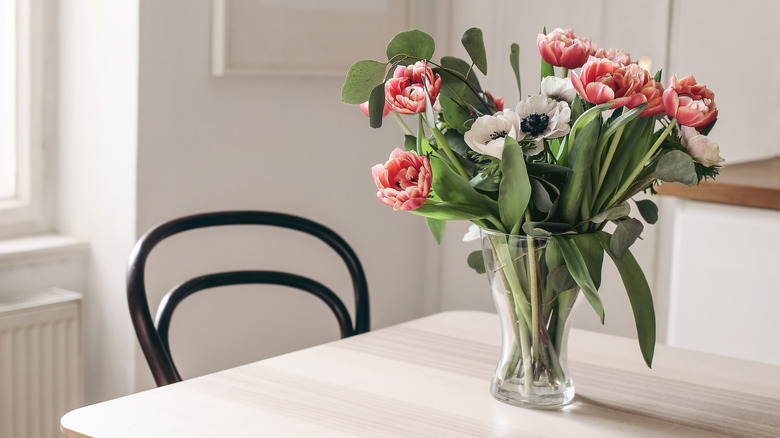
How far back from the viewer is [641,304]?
970 mm

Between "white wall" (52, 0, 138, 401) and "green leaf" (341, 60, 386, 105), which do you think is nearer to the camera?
"green leaf" (341, 60, 386, 105)

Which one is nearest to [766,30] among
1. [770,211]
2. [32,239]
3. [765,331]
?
[770,211]

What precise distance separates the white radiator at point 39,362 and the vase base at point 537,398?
1.25 metres

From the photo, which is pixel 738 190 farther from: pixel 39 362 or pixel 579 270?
pixel 39 362

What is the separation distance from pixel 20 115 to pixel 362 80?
4.68 ft

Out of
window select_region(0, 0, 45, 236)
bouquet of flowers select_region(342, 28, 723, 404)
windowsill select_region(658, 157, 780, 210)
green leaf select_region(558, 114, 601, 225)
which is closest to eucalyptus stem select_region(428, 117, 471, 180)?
bouquet of flowers select_region(342, 28, 723, 404)

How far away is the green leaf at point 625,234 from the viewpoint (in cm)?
95

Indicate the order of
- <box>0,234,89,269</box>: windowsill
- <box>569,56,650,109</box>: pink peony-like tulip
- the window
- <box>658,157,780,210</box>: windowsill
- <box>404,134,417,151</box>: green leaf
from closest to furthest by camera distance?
<box>569,56,650,109</box>: pink peony-like tulip < <box>404,134,417,151</box>: green leaf < <box>658,157,780,210</box>: windowsill < <box>0,234,89,269</box>: windowsill < the window

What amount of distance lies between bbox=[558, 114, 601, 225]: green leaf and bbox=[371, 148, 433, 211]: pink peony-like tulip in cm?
16

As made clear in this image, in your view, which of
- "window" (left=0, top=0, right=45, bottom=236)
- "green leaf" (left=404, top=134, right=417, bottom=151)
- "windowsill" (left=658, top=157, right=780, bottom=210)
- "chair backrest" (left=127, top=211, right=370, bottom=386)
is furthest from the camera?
"window" (left=0, top=0, right=45, bottom=236)

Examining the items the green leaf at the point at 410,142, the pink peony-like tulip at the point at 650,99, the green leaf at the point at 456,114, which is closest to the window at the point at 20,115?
the green leaf at the point at 410,142

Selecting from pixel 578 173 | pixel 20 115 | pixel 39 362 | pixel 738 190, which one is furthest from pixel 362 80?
pixel 20 115

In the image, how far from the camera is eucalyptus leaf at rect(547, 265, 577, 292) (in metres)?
0.98

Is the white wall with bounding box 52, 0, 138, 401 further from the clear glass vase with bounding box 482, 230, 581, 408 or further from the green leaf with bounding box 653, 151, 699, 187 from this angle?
the green leaf with bounding box 653, 151, 699, 187
